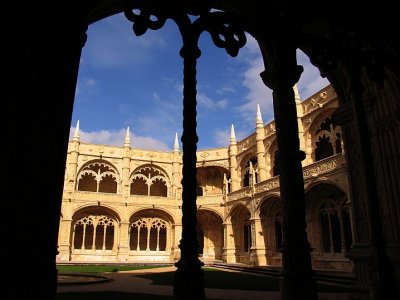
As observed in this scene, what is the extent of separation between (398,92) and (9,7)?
17.3 ft

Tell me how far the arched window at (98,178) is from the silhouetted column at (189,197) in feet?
84.6

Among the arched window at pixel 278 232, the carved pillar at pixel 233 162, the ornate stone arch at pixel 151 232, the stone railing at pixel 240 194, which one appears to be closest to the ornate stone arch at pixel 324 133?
the arched window at pixel 278 232

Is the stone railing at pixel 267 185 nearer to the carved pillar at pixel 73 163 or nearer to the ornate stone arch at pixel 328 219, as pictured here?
the ornate stone arch at pixel 328 219

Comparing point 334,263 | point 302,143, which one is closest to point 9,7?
point 334,263

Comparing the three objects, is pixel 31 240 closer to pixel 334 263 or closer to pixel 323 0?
pixel 323 0

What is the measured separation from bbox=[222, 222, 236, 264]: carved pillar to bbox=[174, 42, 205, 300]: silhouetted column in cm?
2320

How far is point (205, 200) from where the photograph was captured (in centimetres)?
2783

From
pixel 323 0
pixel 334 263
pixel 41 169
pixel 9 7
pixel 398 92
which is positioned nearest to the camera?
pixel 41 169

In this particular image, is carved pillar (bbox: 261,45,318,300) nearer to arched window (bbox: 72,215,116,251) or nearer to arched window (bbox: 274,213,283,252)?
arched window (bbox: 274,213,283,252)

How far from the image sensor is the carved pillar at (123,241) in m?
26.1

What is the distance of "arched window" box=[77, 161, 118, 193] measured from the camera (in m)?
28.7

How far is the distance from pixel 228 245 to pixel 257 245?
3.85 metres

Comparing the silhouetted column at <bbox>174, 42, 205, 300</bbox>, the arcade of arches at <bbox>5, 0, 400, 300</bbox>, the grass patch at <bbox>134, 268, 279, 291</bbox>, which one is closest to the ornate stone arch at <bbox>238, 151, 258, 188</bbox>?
the grass patch at <bbox>134, 268, 279, 291</bbox>

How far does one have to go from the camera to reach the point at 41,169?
2637 millimetres
